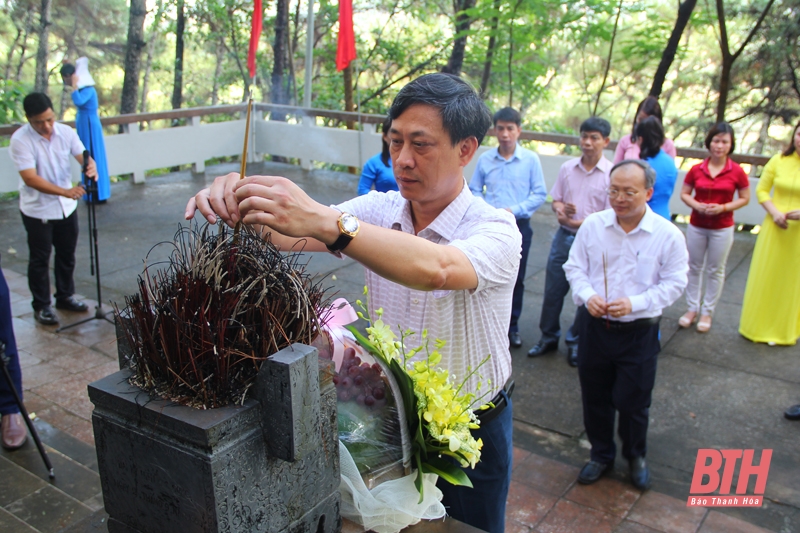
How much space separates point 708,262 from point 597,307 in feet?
9.61

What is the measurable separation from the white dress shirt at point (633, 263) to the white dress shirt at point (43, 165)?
4.33 m

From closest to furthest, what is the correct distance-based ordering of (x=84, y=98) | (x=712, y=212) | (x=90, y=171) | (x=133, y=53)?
(x=90, y=171) → (x=712, y=212) → (x=84, y=98) → (x=133, y=53)

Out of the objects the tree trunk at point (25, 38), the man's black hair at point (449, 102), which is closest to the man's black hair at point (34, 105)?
the man's black hair at point (449, 102)

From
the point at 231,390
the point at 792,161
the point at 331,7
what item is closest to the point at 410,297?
the point at 231,390

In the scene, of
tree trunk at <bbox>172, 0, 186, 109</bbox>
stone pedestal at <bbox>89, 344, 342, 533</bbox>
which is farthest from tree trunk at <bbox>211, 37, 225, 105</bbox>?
stone pedestal at <bbox>89, 344, 342, 533</bbox>

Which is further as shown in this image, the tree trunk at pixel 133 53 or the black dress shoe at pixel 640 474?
the tree trunk at pixel 133 53

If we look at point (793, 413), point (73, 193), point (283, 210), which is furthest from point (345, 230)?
point (73, 193)

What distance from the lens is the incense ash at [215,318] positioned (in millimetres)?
1452

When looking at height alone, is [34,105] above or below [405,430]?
above

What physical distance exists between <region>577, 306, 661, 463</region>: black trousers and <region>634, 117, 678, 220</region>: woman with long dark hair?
1.66 metres

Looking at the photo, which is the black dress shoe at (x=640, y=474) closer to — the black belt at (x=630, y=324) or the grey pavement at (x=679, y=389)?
the grey pavement at (x=679, y=389)

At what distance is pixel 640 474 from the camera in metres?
3.93

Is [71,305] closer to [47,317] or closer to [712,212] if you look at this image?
[47,317]

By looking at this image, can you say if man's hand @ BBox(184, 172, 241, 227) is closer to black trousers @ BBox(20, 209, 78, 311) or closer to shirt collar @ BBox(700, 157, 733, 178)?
black trousers @ BBox(20, 209, 78, 311)
